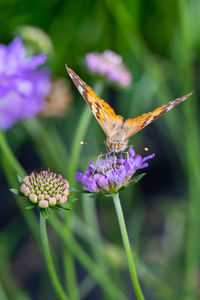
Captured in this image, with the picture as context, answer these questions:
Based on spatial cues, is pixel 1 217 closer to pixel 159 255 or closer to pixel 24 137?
pixel 24 137

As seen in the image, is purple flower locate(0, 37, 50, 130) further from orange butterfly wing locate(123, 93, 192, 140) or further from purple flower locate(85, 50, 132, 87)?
orange butterfly wing locate(123, 93, 192, 140)

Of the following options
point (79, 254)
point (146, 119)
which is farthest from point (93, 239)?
point (146, 119)

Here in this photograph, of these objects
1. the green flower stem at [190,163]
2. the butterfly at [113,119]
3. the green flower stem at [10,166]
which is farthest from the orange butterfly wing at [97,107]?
the green flower stem at [190,163]

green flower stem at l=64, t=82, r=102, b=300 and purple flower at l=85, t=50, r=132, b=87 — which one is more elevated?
purple flower at l=85, t=50, r=132, b=87

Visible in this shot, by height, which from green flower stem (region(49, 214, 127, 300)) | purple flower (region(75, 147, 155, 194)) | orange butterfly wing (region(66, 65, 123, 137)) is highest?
orange butterfly wing (region(66, 65, 123, 137))

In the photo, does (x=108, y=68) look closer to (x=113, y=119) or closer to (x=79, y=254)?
(x=113, y=119)

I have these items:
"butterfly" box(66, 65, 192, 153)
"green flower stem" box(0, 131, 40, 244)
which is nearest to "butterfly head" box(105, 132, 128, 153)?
"butterfly" box(66, 65, 192, 153)
